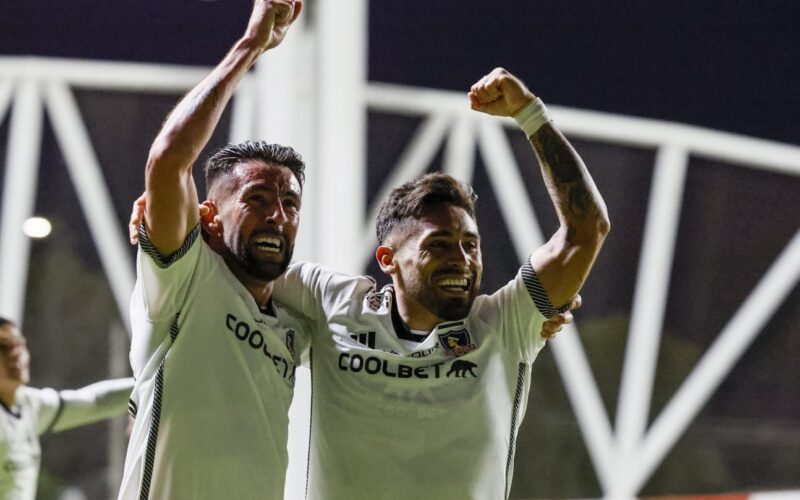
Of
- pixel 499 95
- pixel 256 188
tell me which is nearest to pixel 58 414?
pixel 256 188

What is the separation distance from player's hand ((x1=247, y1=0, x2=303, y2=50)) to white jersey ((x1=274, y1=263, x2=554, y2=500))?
0.63 metres

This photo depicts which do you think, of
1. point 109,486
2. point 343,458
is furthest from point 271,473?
point 109,486

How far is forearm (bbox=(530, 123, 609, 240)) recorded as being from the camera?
2.46 metres

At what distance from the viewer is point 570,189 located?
247 centimetres

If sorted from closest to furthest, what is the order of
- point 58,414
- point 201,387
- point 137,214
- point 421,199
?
point 201,387
point 137,214
point 421,199
point 58,414

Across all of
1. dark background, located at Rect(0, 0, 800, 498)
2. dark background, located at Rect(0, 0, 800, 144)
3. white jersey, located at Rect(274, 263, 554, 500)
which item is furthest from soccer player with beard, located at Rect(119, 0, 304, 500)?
dark background, located at Rect(0, 0, 800, 144)

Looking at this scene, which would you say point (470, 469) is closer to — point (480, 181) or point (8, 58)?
point (480, 181)

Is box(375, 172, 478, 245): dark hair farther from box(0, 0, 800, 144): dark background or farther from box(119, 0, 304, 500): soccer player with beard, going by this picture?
box(0, 0, 800, 144): dark background

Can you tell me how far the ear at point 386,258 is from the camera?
2.65 metres

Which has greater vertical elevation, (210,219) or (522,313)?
(210,219)

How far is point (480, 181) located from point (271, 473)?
5038 mm

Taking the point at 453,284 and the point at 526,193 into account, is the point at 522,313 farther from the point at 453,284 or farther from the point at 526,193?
the point at 526,193

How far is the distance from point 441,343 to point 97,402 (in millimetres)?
1684

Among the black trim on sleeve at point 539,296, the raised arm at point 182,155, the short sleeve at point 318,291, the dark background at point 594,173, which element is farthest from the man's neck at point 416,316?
the dark background at point 594,173
